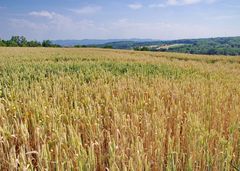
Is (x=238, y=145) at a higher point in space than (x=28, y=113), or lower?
lower

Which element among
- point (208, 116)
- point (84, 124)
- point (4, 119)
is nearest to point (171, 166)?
point (84, 124)

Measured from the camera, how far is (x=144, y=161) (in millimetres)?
2027

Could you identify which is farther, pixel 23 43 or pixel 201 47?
pixel 201 47

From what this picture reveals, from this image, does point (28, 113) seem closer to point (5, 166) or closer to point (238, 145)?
point (5, 166)

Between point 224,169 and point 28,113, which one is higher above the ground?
point 28,113

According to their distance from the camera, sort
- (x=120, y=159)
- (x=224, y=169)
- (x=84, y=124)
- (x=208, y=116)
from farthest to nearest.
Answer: (x=208, y=116)
(x=84, y=124)
(x=224, y=169)
(x=120, y=159)

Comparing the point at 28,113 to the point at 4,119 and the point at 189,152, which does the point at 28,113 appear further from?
the point at 189,152

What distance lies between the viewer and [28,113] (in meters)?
3.23

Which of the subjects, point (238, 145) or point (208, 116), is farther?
point (208, 116)

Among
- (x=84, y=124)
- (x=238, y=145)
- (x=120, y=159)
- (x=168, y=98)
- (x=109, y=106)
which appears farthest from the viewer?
(x=168, y=98)

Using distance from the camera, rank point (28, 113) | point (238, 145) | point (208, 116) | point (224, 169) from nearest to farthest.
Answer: point (224, 169), point (238, 145), point (28, 113), point (208, 116)

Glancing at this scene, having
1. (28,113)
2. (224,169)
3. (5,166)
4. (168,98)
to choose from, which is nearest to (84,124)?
(28,113)

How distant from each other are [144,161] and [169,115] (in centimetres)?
139

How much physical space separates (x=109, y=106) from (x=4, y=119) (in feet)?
4.50
